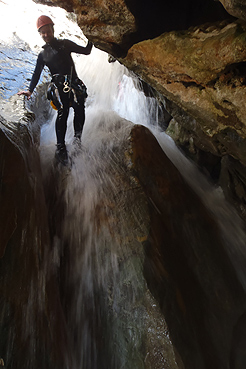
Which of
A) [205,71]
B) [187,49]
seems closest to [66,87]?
[187,49]

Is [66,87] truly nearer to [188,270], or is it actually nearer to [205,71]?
[205,71]

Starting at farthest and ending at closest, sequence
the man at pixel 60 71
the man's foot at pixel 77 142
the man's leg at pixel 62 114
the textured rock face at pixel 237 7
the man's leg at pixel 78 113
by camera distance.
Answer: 1. the man's foot at pixel 77 142
2. the man's leg at pixel 78 113
3. the man's leg at pixel 62 114
4. the man at pixel 60 71
5. the textured rock face at pixel 237 7

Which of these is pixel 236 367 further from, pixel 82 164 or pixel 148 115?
pixel 148 115

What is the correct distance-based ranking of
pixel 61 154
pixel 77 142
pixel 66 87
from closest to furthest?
pixel 66 87, pixel 61 154, pixel 77 142

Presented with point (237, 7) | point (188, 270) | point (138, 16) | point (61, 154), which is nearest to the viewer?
point (237, 7)

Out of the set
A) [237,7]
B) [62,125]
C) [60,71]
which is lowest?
[62,125]

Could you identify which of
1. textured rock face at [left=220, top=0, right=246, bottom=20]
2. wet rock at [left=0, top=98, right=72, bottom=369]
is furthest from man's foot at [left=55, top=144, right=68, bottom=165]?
textured rock face at [left=220, top=0, right=246, bottom=20]

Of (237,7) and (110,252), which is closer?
(237,7)

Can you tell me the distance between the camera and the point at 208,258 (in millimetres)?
3875

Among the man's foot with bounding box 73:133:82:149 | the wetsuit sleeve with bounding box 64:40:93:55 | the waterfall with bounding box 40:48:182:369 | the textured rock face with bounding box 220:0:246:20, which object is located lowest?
the waterfall with bounding box 40:48:182:369

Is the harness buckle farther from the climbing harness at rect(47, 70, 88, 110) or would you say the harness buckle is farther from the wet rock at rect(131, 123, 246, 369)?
the wet rock at rect(131, 123, 246, 369)

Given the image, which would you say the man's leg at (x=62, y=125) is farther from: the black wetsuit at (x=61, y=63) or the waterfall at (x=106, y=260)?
the waterfall at (x=106, y=260)

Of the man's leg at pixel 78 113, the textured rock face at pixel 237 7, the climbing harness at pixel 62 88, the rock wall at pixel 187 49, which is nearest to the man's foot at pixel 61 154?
the man's leg at pixel 78 113

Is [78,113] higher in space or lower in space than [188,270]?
higher
